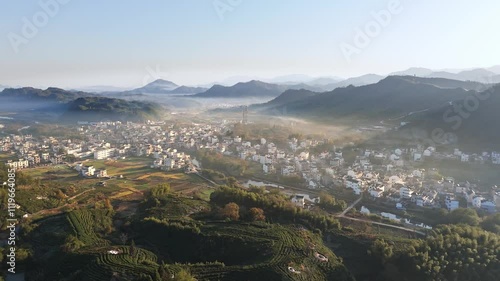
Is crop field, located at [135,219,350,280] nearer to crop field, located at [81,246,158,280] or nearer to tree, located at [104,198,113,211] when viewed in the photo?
crop field, located at [81,246,158,280]

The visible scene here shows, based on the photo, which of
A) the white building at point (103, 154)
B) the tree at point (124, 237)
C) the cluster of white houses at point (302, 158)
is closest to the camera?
the tree at point (124, 237)

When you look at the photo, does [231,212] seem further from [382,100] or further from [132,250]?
[382,100]

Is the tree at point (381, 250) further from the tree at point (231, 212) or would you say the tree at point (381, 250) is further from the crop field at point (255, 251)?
the tree at point (231, 212)

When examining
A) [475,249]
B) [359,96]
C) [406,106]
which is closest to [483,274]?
[475,249]

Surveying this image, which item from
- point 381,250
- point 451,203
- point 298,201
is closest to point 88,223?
point 298,201

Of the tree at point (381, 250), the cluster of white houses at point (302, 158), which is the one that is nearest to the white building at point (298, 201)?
the cluster of white houses at point (302, 158)

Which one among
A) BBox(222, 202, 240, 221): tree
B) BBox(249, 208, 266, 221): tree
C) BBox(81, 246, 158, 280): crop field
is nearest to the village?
BBox(249, 208, 266, 221): tree
